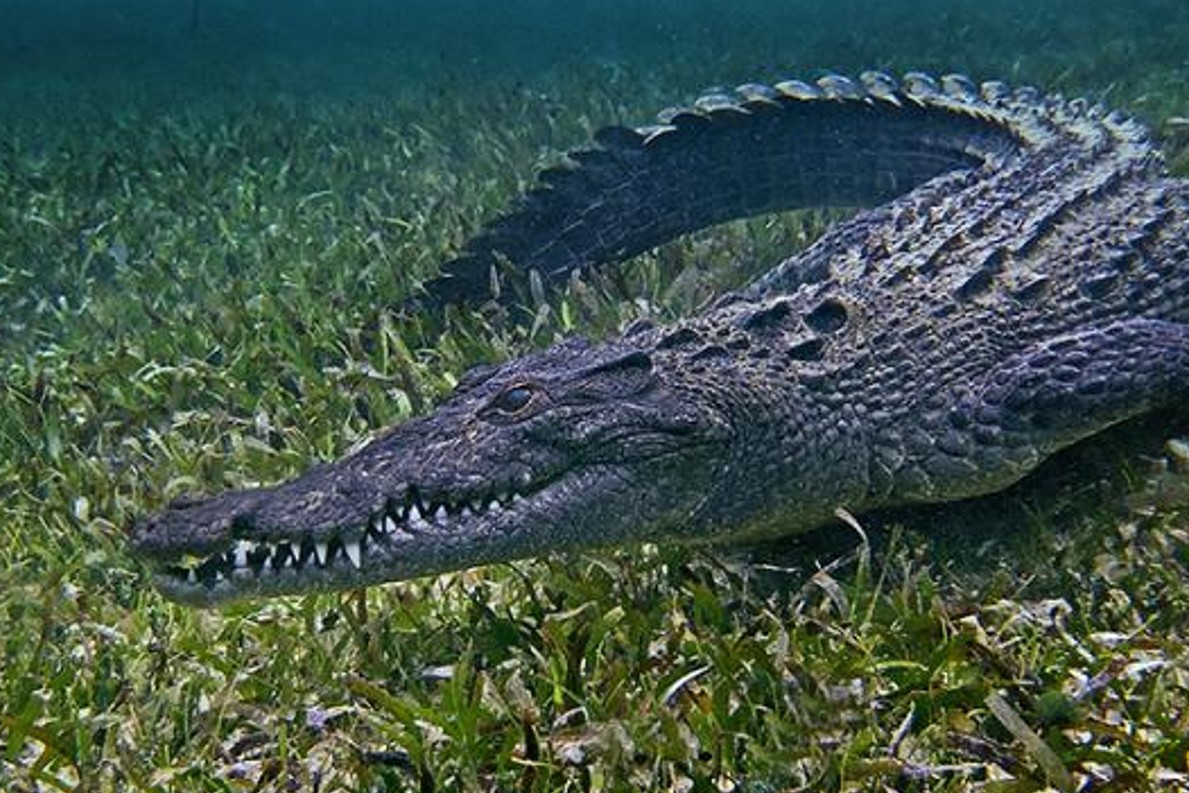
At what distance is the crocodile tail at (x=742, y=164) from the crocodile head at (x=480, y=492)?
98.7 inches

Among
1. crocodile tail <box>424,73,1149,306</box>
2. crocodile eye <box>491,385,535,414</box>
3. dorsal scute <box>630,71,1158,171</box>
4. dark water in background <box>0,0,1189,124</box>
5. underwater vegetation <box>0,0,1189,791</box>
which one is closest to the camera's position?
underwater vegetation <box>0,0,1189,791</box>

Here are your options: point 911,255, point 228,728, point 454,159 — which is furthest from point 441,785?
point 454,159

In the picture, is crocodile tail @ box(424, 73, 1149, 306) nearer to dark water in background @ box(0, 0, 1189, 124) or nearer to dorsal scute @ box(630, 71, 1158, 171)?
dorsal scute @ box(630, 71, 1158, 171)

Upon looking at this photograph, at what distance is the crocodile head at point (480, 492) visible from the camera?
9.85 ft

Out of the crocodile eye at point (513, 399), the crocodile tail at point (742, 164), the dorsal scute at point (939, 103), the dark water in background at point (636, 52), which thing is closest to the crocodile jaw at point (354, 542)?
the crocodile eye at point (513, 399)

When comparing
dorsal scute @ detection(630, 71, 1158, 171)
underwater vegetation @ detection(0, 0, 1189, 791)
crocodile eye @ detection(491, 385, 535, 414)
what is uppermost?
dorsal scute @ detection(630, 71, 1158, 171)

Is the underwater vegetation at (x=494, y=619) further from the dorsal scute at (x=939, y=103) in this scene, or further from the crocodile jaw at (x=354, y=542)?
the dorsal scute at (x=939, y=103)

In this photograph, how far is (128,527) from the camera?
4188 millimetres

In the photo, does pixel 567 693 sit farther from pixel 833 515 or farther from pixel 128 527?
pixel 128 527

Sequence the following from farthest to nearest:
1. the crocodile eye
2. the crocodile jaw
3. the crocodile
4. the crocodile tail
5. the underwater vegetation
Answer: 1. the crocodile tail
2. the crocodile eye
3. the crocodile
4. the crocodile jaw
5. the underwater vegetation

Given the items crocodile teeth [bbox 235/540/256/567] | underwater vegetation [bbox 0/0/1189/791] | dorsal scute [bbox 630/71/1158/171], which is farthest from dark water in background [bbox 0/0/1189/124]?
crocodile teeth [bbox 235/540/256/567]

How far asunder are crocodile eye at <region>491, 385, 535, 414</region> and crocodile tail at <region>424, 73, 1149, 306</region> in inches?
99.9

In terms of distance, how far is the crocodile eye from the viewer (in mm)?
3388

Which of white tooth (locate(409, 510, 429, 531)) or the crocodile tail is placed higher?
the crocodile tail
